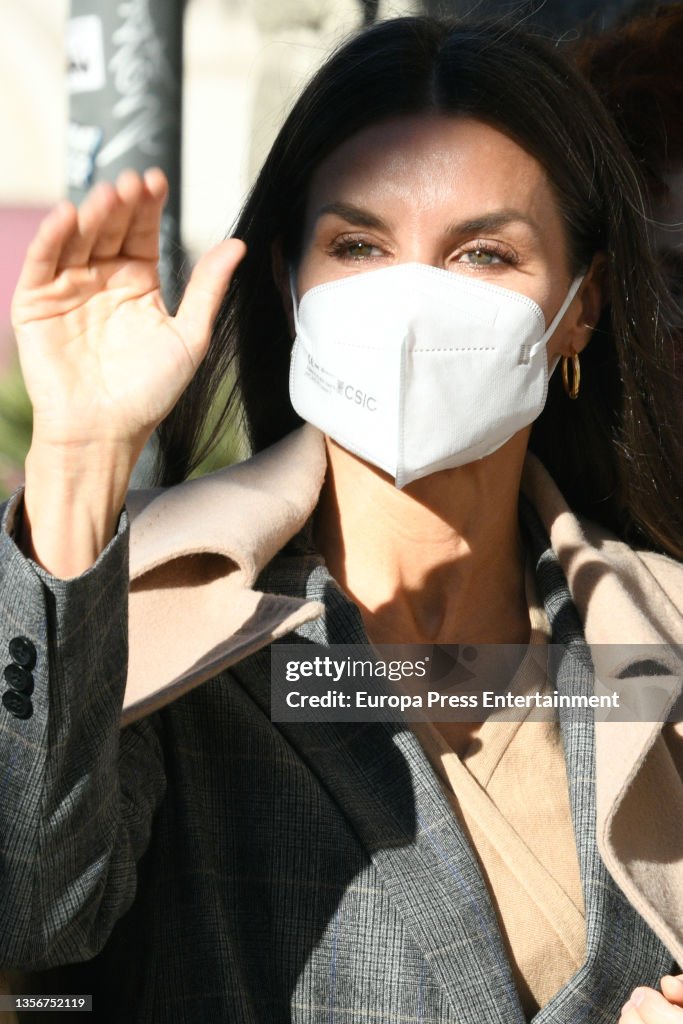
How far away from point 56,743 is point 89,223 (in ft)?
2.15

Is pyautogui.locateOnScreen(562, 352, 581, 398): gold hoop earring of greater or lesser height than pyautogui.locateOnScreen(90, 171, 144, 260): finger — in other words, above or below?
below

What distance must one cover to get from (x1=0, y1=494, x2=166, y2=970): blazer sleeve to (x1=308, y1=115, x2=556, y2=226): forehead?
1.00 m

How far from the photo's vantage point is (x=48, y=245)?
73.1 inches

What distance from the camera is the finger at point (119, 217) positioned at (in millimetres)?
1890

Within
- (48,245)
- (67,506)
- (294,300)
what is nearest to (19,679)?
(67,506)

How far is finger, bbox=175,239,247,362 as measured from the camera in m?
2.00

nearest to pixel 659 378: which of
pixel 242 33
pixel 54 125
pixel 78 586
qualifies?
pixel 78 586

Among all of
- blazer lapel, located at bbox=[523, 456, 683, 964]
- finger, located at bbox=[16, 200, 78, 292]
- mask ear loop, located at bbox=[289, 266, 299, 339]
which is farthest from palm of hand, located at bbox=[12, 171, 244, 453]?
blazer lapel, located at bbox=[523, 456, 683, 964]

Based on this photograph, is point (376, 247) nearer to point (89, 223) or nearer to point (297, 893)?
point (89, 223)

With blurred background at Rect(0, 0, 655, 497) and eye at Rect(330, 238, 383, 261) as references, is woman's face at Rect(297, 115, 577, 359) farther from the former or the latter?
blurred background at Rect(0, 0, 655, 497)

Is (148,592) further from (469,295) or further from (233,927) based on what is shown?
(469,295)

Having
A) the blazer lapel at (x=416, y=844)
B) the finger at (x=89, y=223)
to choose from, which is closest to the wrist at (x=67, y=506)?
the finger at (x=89, y=223)

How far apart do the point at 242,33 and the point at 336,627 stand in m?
5.58

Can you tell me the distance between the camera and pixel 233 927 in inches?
91.8
